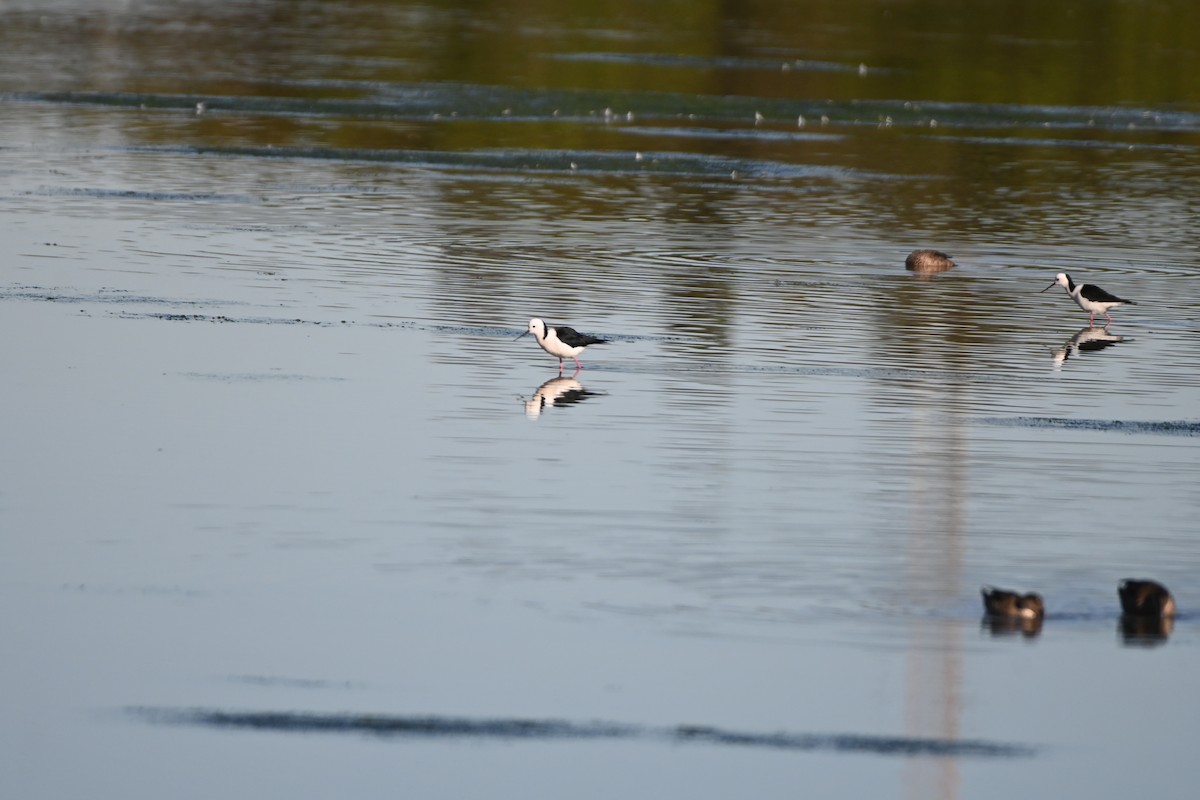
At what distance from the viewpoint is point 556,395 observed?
17812 millimetres

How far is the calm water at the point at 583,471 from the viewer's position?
1022cm

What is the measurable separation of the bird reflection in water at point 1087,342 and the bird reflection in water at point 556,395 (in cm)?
463

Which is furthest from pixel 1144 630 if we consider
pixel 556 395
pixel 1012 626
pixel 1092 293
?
pixel 1092 293

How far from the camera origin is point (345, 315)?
20.9m

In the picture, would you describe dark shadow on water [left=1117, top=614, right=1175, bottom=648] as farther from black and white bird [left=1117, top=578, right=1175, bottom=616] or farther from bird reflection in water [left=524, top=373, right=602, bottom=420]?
bird reflection in water [left=524, top=373, right=602, bottom=420]

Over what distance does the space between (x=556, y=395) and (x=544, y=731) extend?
25.6 ft

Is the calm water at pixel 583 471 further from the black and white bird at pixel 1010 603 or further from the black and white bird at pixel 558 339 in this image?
the black and white bird at pixel 558 339

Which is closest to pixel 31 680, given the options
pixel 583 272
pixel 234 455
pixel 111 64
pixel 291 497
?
pixel 291 497

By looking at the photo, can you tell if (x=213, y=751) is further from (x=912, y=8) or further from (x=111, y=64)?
(x=912, y=8)

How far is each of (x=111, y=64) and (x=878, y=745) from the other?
132ft

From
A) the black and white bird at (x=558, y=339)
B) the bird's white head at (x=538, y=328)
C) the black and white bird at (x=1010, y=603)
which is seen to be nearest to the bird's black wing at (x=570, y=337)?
the black and white bird at (x=558, y=339)

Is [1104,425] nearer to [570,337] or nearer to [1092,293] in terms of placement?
[570,337]

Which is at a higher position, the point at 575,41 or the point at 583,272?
the point at 575,41

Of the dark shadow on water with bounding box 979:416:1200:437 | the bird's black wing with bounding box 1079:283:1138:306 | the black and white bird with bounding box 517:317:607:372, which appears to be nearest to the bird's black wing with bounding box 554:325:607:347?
the black and white bird with bounding box 517:317:607:372
